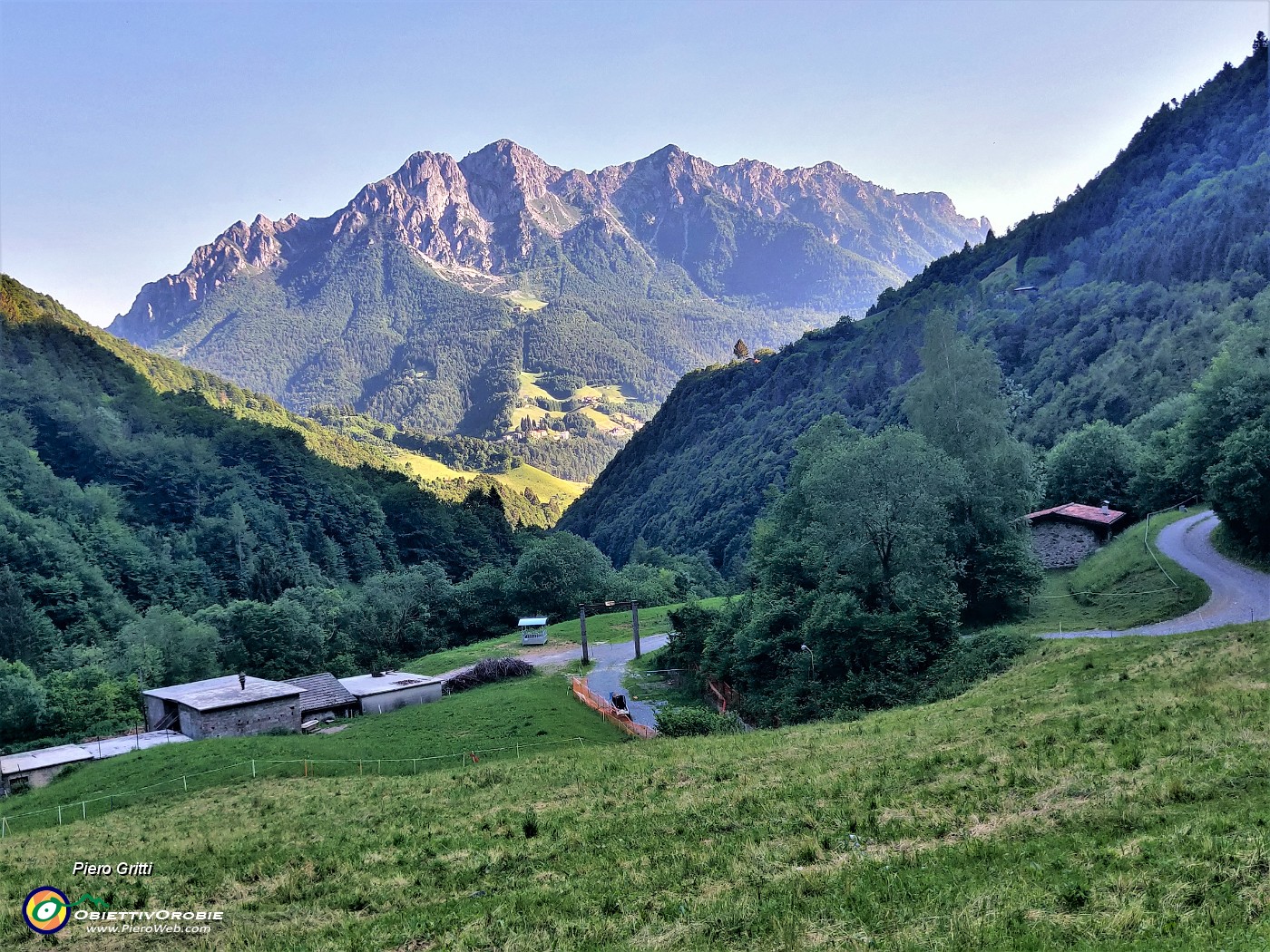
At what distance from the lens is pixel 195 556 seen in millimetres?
100750

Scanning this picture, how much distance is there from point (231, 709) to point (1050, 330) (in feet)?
340

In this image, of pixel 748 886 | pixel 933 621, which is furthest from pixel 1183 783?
pixel 933 621

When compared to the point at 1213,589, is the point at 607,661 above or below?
below

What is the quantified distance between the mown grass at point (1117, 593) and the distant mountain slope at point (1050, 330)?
705 inches

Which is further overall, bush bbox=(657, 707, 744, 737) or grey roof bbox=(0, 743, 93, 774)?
grey roof bbox=(0, 743, 93, 774)

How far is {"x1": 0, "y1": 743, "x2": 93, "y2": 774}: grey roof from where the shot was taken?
1371 inches

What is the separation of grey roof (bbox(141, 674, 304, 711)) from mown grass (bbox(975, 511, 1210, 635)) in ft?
108

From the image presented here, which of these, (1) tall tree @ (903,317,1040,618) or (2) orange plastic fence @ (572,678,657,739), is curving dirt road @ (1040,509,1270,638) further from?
(2) orange plastic fence @ (572,678,657,739)

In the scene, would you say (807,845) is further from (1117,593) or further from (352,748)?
(1117,593)

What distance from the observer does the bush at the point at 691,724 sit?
30.6 meters

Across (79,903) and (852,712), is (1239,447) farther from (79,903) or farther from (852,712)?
(79,903)

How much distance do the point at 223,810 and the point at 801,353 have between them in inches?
5998

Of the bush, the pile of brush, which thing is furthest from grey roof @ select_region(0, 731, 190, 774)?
the bush
